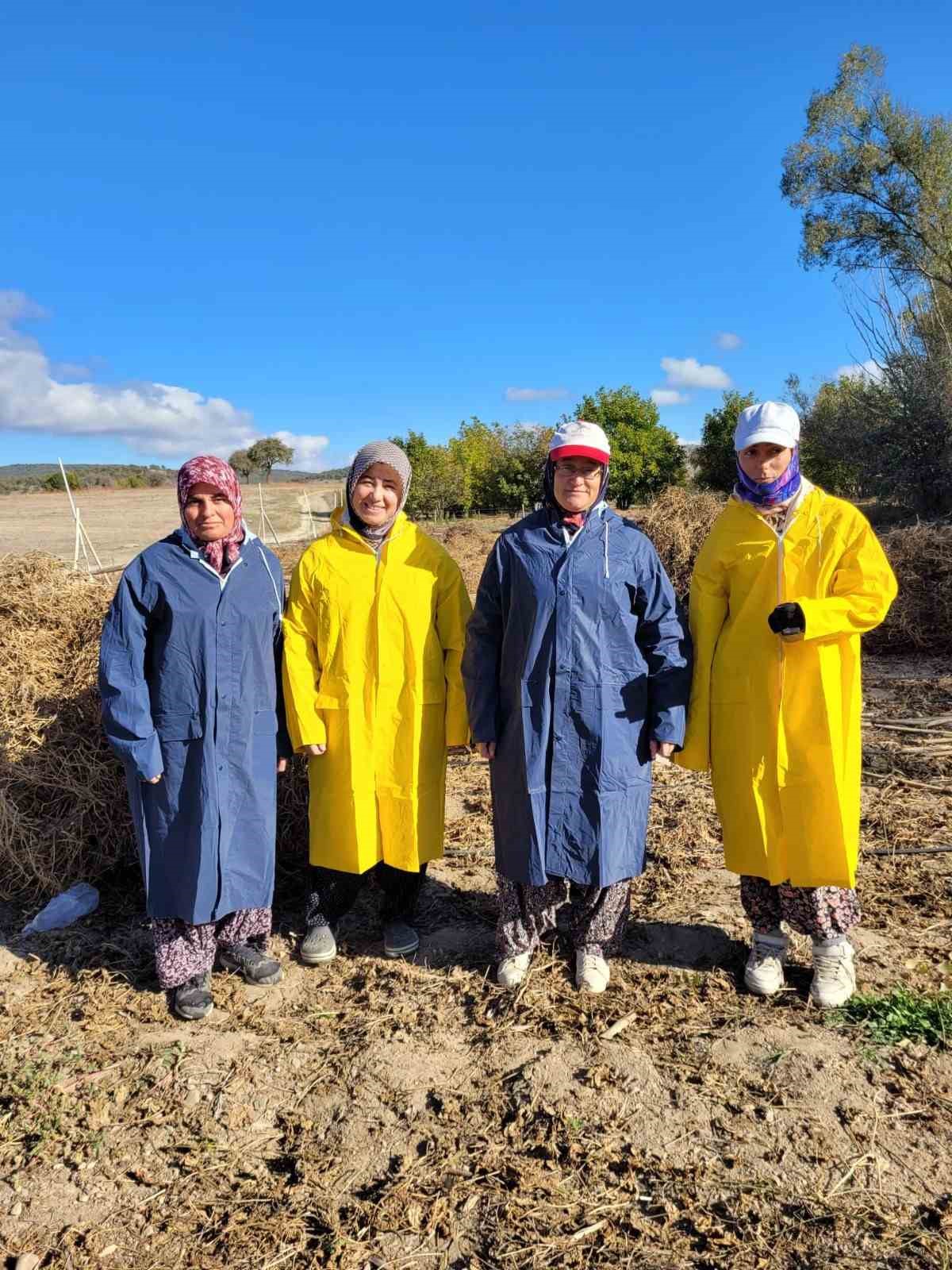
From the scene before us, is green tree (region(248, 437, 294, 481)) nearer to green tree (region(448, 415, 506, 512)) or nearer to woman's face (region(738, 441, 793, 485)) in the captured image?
green tree (region(448, 415, 506, 512))

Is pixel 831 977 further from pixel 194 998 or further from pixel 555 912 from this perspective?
pixel 194 998

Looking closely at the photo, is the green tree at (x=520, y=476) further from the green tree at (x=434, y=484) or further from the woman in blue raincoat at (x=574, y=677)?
the woman in blue raincoat at (x=574, y=677)

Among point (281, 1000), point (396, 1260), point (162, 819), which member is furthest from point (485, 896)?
point (396, 1260)

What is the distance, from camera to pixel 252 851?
9.95 ft

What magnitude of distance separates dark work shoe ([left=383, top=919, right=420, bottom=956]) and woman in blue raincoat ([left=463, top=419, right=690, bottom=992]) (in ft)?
2.07

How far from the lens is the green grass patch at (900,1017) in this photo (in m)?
2.68

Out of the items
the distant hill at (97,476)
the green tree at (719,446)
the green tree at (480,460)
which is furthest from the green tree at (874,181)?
the distant hill at (97,476)

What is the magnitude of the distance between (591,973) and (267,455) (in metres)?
84.5

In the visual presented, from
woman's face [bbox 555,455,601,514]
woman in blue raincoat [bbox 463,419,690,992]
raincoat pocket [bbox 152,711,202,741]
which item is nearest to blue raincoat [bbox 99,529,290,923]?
raincoat pocket [bbox 152,711,202,741]

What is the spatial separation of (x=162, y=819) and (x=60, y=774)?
1.12 m

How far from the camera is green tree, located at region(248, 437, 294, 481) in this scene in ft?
271

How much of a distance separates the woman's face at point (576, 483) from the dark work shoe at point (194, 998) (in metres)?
2.17

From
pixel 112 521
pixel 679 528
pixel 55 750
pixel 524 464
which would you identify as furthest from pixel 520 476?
pixel 55 750

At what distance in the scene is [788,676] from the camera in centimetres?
273
